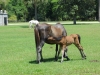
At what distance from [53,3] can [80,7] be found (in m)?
35.0

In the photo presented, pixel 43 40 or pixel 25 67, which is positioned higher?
pixel 43 40

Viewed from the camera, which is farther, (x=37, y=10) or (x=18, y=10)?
(x=18, y=10)

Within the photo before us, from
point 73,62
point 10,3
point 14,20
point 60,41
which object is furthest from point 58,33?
point 10,3

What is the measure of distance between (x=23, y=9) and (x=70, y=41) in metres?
86.2

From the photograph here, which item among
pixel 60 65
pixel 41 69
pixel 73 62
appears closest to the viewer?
pixel 41 69

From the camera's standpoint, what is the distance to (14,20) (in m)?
92.0

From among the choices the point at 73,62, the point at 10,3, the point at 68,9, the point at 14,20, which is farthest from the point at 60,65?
the point at 10,3

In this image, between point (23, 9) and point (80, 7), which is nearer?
point (80, 7)

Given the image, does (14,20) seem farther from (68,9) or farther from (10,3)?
(68,9)

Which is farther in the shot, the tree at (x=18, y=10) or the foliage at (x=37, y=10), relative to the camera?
the tree at (x=18, y=10)

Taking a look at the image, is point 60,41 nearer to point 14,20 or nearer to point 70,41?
point 70,41

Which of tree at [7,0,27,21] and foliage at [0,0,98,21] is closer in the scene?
foliage at [0,0,98,21]

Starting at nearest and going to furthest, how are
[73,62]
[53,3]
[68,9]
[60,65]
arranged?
1. [60,65]
2. [73,62]
3. [68,9]
4. [53,3]

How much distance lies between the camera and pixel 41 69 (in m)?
10.3
